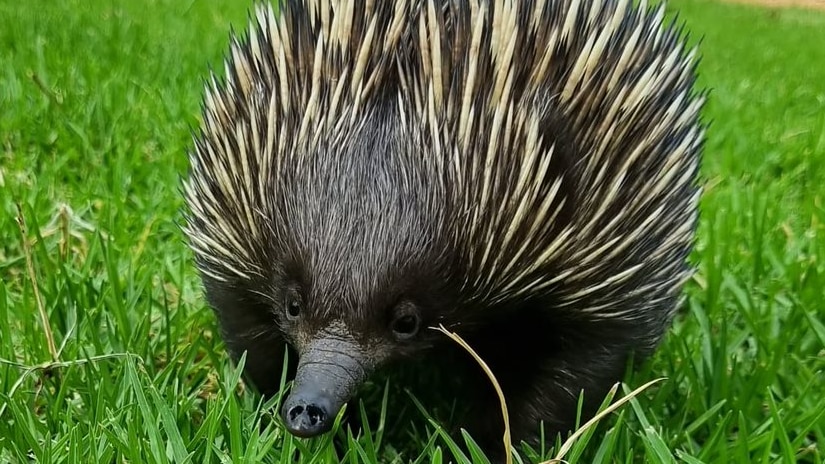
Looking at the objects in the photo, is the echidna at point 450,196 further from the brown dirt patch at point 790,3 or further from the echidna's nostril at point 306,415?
the brown dirt patch at point 790,3

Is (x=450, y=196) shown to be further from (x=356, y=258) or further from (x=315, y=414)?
(x=315, y=414)

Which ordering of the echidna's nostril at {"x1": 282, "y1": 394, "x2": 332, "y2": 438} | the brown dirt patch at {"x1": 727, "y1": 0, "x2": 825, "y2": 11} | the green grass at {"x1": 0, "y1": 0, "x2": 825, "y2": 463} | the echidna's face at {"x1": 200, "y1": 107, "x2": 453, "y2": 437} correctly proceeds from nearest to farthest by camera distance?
the echidna's nostril at {"x1": 282, "y1": 394, "x2": 332, "y2": 438} → the echidna's face at {"x1": 200, "y1": 107, "x2": 453, "y2": 437} → the green grass at {"x1": 0, "y1": 0, "x2": 825, "y2": 463} → the brown dirt patch at {"x1": 727, "y1": 0, "x2": 825, "y2": 11}

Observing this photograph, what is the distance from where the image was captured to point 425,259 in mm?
1345

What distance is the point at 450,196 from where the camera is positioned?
1.38 metres

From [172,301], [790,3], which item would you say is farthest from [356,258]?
[790,3]

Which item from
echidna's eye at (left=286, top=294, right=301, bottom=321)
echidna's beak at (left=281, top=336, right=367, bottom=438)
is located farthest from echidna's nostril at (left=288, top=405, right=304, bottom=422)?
echidna's eye at (left=286, top=294, right=301, bottom=321)

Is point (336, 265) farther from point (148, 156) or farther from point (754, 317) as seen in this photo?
point (148, 156)

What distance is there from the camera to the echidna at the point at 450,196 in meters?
1.32

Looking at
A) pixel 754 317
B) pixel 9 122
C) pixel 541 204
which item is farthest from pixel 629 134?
pixel 9 122

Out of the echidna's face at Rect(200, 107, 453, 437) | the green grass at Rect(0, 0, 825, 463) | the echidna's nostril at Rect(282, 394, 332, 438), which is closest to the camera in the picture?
the echidna's nostril at Rect(282, 394, 332, 438)

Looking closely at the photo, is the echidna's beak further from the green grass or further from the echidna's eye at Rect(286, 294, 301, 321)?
the green grass

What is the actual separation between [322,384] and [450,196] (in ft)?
1.14

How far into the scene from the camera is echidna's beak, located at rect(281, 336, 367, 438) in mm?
1169

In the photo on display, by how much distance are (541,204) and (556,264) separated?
12 centimetres
